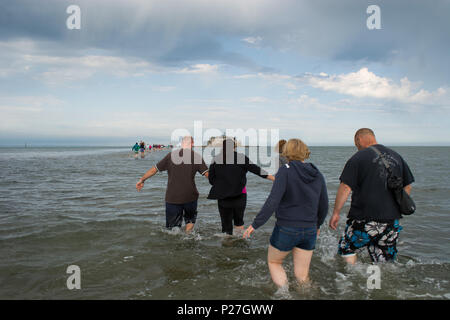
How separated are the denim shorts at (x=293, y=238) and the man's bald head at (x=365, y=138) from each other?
1.73 meters

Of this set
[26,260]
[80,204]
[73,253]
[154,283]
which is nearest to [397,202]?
[154,283]

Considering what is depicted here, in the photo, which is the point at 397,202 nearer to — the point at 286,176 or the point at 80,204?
the point at 286,176

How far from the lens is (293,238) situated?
376cm

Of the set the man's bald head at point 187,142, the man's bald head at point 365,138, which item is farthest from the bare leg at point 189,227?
the man's bald head at point 365,138

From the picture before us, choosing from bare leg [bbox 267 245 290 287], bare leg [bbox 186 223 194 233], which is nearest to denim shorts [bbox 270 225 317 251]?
bare leg [bbox 267 245 290 287]

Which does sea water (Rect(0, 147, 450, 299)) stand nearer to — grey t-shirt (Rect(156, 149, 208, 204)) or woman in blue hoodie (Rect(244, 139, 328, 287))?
woman in blue hoodie (Rect(244, 139, 328, 287))

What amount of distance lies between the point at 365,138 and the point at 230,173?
258cm

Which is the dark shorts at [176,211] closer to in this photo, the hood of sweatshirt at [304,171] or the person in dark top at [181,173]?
the person in dark top at [181,173]

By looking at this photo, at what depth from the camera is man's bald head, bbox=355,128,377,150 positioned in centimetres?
456

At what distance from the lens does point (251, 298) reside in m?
4.29
